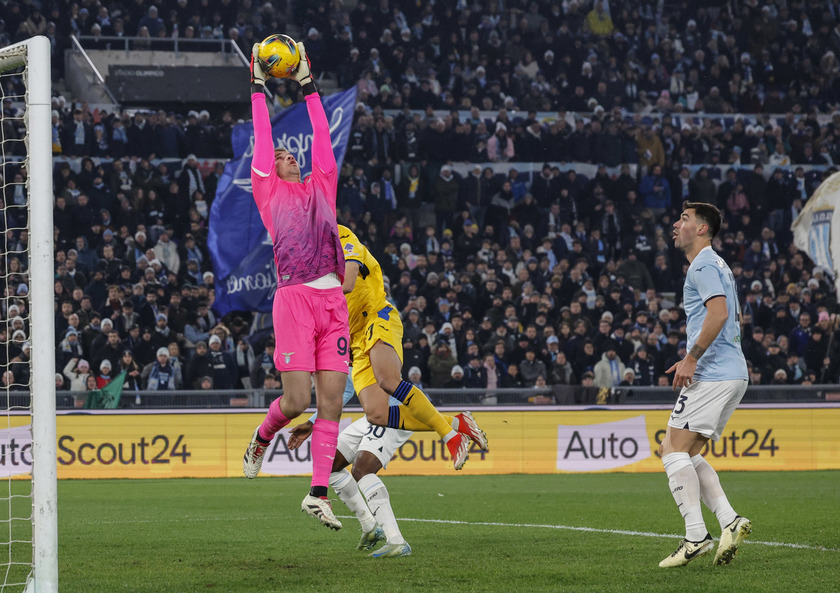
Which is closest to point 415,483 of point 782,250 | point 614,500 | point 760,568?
point 614,500

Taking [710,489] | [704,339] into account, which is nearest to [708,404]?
[704,339]

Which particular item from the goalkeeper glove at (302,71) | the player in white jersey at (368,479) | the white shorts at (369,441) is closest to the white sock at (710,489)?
the player in white jersey at (368,479)

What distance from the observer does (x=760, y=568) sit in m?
6.62

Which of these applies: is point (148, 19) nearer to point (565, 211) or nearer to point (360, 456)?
point (565, 211)

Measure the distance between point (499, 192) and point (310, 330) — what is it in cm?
1707

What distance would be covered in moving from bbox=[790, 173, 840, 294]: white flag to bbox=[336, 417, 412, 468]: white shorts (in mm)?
11976

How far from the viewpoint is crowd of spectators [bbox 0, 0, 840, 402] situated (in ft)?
61.0

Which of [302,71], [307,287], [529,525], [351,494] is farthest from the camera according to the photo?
[529,525]

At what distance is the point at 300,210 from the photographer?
7.09m

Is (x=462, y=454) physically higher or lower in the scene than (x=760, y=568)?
higher

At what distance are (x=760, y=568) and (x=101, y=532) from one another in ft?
17.1

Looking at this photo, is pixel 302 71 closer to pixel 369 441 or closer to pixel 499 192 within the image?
pixel 369 441

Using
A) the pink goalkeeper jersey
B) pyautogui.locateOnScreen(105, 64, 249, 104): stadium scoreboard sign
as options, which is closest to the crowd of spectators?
pyautogui.locateOnScreen(105, 64, 249, 104): stadium scoreboard sign

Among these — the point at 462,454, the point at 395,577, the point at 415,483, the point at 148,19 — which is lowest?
the point at 415,483
